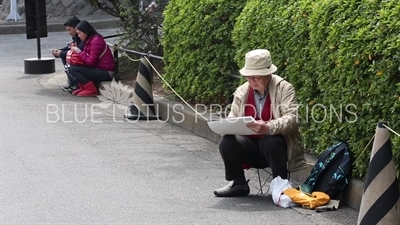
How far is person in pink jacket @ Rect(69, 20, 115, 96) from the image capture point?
14.0 m

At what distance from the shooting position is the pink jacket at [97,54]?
14.0m

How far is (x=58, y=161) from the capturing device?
948 centimetres

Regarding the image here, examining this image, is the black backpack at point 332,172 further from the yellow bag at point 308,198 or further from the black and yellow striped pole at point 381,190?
the black and yellow striped pole at point 381,190

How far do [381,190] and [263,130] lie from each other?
130cm

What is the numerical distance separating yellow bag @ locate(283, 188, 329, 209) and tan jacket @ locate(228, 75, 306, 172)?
30 centimetres

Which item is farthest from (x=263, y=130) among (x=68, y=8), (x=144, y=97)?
(x=68, y=8)

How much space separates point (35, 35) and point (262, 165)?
9838 mm

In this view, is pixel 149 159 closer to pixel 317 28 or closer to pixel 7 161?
pixel 7 161

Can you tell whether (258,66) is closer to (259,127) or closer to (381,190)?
(259,127)

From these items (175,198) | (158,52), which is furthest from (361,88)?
(158,52)

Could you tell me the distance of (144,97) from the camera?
12.2 meters

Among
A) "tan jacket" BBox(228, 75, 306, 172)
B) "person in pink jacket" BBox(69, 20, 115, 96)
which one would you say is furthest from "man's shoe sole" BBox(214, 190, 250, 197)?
"person in pink jacket" BBox(69, 20, 115, 96)

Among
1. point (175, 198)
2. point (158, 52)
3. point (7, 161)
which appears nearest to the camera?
point (175, 198)

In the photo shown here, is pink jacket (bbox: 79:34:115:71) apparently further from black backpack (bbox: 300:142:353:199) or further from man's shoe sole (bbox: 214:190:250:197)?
black backpack (bbox: 300:142:353:199)
